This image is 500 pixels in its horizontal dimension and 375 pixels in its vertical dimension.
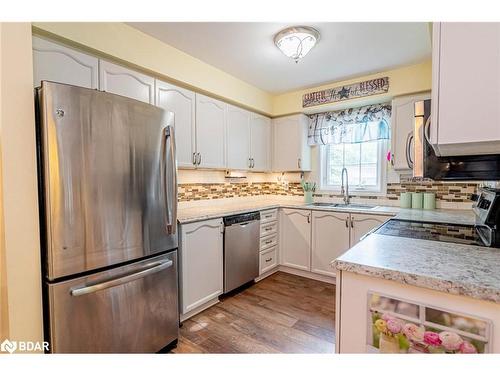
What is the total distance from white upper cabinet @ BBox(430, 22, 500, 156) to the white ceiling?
133 cm

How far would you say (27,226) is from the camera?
1.19m

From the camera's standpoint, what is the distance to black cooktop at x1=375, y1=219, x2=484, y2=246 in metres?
1.22

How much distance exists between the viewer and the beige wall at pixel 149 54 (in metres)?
1.61

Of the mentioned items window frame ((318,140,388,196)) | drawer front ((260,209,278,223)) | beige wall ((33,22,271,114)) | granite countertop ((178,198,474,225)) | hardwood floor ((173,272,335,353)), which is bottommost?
hardwood floor ((173,272,335,353))

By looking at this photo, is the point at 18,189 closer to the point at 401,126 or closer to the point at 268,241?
the point at 268,241

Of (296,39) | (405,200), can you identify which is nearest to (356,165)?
(405,200)

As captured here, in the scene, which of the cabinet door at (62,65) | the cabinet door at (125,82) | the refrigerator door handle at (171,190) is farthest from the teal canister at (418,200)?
the cabinet door at (62,65)

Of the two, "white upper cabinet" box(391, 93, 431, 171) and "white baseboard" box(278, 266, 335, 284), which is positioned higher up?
"white upper cabinet" box(391, 93, 431, 171)

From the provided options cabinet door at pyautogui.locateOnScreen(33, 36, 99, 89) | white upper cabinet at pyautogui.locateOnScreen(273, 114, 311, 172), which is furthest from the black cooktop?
cabinet door at pyautogui.locateOnScreen(33, 36, 99, 89)

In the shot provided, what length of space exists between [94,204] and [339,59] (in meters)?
2.35

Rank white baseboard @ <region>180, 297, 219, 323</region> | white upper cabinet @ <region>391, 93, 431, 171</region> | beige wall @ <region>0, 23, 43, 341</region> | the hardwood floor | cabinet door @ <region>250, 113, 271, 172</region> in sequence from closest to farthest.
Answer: beige wall @ <region>0, 23, 43, 341</region>, the hardwood floor, white baseboard @ <region>180, 297, 219, 323</region>, white upper cabinet @ <region>391, 93, 431, 171</region>, cabinet door @ <region>250, 113, 271, 172</region>

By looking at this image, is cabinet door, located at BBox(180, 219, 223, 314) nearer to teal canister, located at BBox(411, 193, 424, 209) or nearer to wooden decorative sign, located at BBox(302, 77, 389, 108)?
wooden decorative sign, located at BBox(302, 77, 389, 108)

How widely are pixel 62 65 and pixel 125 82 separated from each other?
1.29 ft
